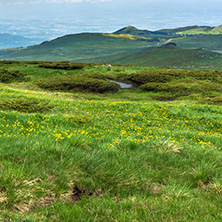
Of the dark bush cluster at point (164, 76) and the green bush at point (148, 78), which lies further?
the dark bush cluster at point (164, 76)

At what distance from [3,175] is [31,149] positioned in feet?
4.81

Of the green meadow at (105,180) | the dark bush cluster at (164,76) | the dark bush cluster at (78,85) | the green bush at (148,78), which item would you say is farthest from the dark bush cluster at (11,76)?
the green meadow at (105,180)

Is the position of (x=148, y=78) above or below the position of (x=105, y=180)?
above

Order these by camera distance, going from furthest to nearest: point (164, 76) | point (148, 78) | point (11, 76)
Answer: point (164, 76) → point (148, 78) → point (11, 76)

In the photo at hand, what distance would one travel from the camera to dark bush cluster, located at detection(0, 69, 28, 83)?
40.1 meters

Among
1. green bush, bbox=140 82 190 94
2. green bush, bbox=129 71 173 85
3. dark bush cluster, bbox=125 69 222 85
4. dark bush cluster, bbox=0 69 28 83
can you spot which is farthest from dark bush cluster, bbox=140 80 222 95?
dark bush cluster, bbox=0 69 28 83

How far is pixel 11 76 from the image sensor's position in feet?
135

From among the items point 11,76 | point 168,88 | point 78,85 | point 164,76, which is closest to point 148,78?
point 164,76

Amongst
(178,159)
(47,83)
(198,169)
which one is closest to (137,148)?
(178,159)

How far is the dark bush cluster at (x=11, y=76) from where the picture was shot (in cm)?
4014

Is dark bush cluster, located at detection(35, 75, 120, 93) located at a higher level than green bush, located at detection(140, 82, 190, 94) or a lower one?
higher

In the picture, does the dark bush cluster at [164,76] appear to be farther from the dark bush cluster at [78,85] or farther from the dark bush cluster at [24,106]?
the dark bush cluster at [24,106]

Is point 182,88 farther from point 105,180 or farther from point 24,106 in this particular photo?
point 105,180

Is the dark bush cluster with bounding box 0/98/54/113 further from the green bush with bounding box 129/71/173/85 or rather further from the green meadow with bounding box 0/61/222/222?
the green bush with bounding box 129/71/173/85
